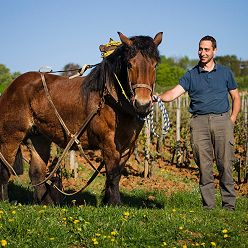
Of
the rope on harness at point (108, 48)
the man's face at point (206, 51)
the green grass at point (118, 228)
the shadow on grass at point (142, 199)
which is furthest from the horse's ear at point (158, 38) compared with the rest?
the shadow on grass at point (142, 199)

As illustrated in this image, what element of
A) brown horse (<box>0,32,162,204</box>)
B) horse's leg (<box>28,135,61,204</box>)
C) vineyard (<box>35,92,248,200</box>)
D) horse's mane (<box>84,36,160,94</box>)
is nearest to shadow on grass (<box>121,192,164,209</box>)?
vineyard (<box>35,92,248,200</box>)

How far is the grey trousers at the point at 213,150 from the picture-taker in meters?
5.79

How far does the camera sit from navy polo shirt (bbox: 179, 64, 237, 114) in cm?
573

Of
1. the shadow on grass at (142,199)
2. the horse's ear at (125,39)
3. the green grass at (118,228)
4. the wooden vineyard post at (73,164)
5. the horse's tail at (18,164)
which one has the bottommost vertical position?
the shadow on grass at (142,199)

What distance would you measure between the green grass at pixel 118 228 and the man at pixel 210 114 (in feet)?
1.90

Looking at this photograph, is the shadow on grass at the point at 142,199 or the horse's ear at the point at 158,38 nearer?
the horse's ear at the point at 158,38

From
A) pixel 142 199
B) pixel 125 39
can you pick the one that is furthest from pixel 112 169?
pixel 142 199

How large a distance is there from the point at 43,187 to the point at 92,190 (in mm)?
2389

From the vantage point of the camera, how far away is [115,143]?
18.3 feet

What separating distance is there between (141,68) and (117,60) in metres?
0.60

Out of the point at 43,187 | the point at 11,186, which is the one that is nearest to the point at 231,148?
the point at 43,187

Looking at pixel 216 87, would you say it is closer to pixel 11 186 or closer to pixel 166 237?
pixel 166 237

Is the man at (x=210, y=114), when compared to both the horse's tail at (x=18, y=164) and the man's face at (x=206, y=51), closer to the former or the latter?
the man's face at (x=206, y=51)

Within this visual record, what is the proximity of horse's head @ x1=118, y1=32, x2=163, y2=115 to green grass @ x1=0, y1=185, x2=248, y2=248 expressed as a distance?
1266 millimetres
